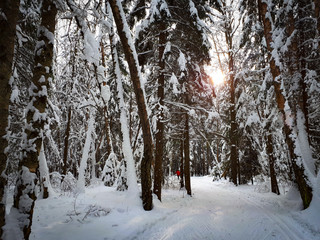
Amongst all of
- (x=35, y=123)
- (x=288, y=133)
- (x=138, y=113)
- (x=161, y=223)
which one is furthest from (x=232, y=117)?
(x=35, y=123)

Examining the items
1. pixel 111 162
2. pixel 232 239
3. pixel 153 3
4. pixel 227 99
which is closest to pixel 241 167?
pixel 227 99

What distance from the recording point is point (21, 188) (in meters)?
3.18

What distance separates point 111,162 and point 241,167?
12.3 m

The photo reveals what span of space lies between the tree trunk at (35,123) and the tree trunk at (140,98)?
8.50 feet

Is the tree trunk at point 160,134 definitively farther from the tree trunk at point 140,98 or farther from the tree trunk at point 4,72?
the tree trunk at point 4,72

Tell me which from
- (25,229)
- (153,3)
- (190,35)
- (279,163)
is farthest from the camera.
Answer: (279,163)

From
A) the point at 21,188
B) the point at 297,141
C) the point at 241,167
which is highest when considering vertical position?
the point at 297,141

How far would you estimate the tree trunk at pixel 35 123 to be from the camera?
3.15m

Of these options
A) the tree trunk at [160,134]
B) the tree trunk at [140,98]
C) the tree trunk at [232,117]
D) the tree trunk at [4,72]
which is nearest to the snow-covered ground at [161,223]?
the tree trunk at [140,98]

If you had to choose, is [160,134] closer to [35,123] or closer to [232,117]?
[35,123]

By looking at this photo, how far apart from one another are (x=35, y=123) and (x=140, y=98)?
337cm

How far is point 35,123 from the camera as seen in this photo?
11.2 ft

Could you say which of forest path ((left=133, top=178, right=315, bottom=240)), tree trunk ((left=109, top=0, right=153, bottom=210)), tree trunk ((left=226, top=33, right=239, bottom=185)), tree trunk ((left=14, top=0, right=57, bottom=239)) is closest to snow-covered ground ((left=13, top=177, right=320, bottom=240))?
forest path ((left=133, top=178, right=315, bottom=240))

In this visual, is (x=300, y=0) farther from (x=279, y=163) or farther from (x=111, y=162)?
(x=111, y=162)
